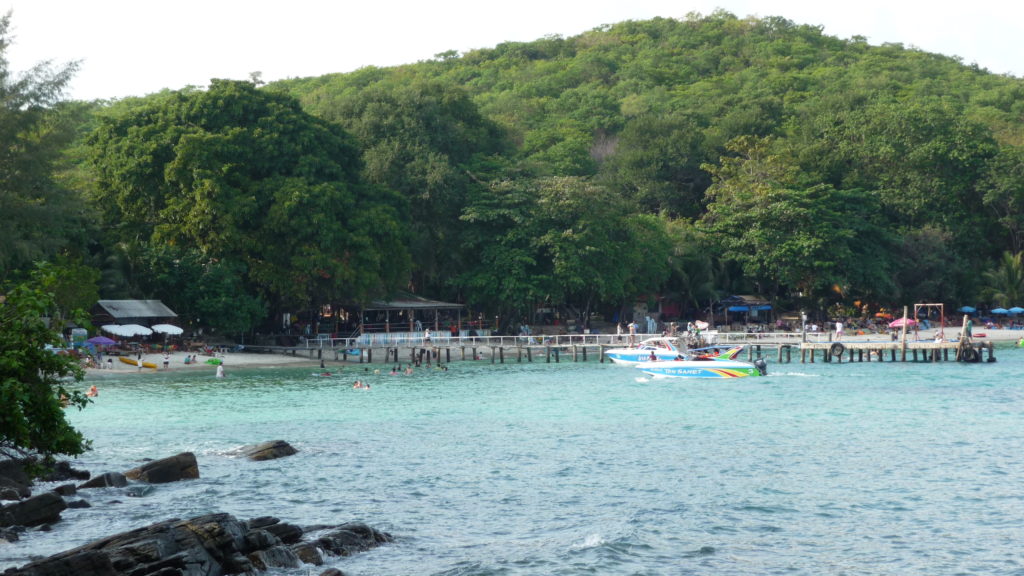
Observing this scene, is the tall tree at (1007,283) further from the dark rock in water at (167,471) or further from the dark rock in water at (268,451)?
the dark rock in water at (167,471)

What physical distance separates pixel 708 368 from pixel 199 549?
36329 mm

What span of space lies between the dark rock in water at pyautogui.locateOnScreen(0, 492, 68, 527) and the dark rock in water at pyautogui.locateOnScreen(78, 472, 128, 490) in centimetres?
316

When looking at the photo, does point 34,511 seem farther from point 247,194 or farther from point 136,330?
point 247,194

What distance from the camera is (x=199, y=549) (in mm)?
14445

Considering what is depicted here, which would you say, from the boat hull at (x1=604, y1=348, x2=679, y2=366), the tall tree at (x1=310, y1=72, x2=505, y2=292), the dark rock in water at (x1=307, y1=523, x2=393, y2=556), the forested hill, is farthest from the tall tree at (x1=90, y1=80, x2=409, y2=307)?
the dark rock in water at (x1=307, y1=523, x2=393, y2=556)

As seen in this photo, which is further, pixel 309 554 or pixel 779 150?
pixel 779 150

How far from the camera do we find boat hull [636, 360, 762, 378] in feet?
158

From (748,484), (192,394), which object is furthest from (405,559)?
(192,394)

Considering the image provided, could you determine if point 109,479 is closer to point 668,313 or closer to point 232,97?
point 232,97

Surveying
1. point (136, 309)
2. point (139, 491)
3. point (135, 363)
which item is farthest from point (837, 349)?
point (139, 491)

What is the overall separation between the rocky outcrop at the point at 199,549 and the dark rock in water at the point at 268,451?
8717 millimetres

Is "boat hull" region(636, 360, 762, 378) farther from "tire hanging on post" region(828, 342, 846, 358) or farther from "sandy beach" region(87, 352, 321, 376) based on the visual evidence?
"sandy beach" region(87, 352, 321, 376)

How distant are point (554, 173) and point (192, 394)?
1703 inches

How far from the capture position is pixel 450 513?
20156 mm
